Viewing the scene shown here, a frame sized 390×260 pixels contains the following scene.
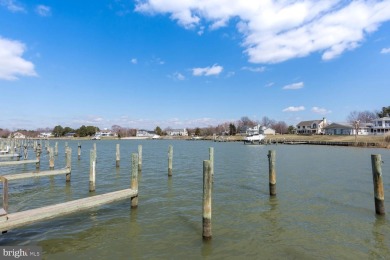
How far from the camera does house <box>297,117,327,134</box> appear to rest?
134500 mm

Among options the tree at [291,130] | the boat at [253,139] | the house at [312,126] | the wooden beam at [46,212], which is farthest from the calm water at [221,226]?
the tree at [291,130]

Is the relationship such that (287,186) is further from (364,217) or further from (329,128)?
(329,128)

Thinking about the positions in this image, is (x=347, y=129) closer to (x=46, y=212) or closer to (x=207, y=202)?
(x=207, y=202)

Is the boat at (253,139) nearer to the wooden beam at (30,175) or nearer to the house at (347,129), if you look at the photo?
the house at (347,129)

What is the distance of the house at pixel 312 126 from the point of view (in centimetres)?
13450

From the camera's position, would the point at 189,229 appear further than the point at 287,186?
No

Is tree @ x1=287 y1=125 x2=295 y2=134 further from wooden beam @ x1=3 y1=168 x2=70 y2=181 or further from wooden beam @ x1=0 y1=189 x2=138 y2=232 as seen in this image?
wooden beam @ x1=0 y1=189 x2=138 y2=232

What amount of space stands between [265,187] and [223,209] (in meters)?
6.12

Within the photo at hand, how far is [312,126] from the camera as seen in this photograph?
138875 millimetres

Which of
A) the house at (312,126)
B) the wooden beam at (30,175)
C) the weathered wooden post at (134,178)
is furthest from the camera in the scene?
the house at (312,126)

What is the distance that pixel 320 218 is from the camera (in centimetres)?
1141

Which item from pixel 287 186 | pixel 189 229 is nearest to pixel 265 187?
pixel 287 186

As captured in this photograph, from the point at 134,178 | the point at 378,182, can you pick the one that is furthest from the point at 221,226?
the point at 378,182

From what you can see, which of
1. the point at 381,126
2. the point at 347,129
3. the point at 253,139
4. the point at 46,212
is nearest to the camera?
the point at 46,212
